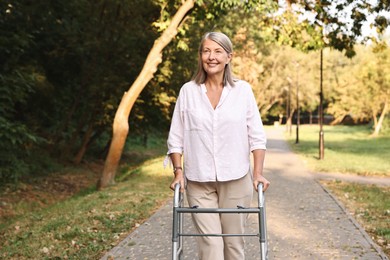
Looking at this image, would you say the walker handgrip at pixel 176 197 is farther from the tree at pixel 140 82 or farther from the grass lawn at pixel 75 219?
the tree at pixel 140 82

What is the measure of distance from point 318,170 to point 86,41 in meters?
9.24

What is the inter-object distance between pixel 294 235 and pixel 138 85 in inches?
296

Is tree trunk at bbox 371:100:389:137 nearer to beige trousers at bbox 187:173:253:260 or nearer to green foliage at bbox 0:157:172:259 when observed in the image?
green foliage at bbox 0:157:172:259

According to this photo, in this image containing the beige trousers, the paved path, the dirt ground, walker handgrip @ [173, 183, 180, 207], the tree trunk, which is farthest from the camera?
the tree trunk

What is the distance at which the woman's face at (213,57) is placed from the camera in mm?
3779

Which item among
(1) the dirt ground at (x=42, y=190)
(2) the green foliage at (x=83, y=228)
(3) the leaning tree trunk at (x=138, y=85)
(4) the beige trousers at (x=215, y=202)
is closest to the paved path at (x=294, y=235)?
(2) the green foliage at (x=83, y=228)

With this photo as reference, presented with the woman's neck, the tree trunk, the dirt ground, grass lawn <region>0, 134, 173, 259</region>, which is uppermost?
the woman's neck

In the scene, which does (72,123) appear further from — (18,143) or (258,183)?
(258,183)

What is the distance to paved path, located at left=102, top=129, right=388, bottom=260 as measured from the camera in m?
6.81

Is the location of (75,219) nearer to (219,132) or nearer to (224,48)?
(219,132)

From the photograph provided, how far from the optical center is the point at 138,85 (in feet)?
46.9

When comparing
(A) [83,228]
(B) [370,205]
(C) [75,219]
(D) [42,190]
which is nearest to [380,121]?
(D) [42,190]

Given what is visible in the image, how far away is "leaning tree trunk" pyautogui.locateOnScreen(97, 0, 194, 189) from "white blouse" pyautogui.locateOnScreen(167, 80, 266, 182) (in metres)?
10.3

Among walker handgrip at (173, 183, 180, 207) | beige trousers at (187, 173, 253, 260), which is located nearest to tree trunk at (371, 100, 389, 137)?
beige trousers at (187, 173, 253, 260)
